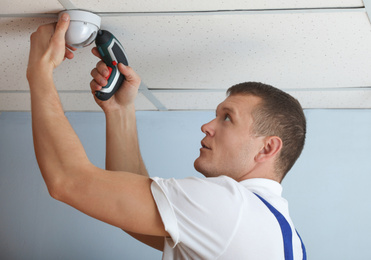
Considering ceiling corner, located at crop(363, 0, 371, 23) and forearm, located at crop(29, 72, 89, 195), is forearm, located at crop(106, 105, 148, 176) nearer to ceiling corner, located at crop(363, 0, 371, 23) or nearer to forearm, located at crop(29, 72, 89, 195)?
forearm, located at crop(29, 72, 89, 195)

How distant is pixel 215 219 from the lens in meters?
1.11

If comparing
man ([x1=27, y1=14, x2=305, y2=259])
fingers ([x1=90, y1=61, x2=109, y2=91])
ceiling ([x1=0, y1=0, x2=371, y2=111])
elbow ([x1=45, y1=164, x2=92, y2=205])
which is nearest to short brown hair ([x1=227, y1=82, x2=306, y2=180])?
man ([x1=27, y1=14, x2=305, y2=259])

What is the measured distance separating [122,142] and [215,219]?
2.03 ft

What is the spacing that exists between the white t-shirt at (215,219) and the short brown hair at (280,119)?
0.91 ft

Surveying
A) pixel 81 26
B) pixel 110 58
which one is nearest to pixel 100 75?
pixel 110 58

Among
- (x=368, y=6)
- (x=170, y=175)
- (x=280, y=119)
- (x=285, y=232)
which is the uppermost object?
(x=368, y=6)

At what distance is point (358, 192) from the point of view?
2.14m

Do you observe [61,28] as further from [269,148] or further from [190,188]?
[269,148]

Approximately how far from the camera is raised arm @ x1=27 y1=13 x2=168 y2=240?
110 centimetres

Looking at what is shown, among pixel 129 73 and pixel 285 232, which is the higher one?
pixel 129 73

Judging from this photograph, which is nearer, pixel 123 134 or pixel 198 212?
pixel 198 212

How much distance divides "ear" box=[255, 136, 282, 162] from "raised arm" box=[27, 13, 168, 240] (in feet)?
1.27

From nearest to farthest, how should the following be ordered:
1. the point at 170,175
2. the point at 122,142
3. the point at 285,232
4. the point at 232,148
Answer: the point at 285,232 < the point at 232,148 < the point at 122,142 < the point at 170,175

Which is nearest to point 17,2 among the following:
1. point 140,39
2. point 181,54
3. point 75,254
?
point 140,39
